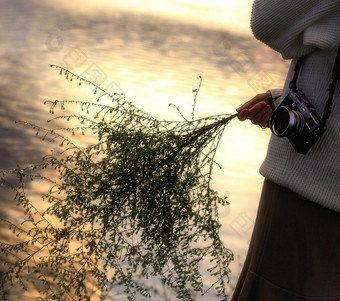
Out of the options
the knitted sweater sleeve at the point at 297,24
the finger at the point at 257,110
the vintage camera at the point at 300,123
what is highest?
the knitted sweater sleeve at the point at 297,24

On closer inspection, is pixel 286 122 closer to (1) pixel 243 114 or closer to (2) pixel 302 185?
(2) pixel 302 185

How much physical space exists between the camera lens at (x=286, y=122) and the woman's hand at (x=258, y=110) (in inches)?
6.9

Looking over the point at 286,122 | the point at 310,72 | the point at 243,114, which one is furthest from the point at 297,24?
the point at 243,114

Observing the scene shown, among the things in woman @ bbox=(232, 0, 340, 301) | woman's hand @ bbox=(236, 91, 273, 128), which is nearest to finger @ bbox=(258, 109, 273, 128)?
woman's hand @ bbox=(236, 91, 273, 128)

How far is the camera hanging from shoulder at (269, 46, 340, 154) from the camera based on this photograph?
135cm

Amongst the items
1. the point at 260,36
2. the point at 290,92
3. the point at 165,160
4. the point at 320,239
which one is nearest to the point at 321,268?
the point at 320,239

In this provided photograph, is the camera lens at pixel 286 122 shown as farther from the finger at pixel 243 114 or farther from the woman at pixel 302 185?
the finger at pixel 243 114

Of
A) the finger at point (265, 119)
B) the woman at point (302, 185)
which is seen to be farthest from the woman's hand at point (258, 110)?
the woman at point (302, 185)

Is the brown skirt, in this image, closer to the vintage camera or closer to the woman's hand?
the vintage camera

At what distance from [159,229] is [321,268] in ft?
2.68

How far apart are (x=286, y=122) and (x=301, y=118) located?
3cm

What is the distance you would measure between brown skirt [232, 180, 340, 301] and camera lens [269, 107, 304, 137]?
4.7 inches

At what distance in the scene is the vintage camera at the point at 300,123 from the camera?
1.37 meters

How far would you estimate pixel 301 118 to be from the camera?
139 cm
